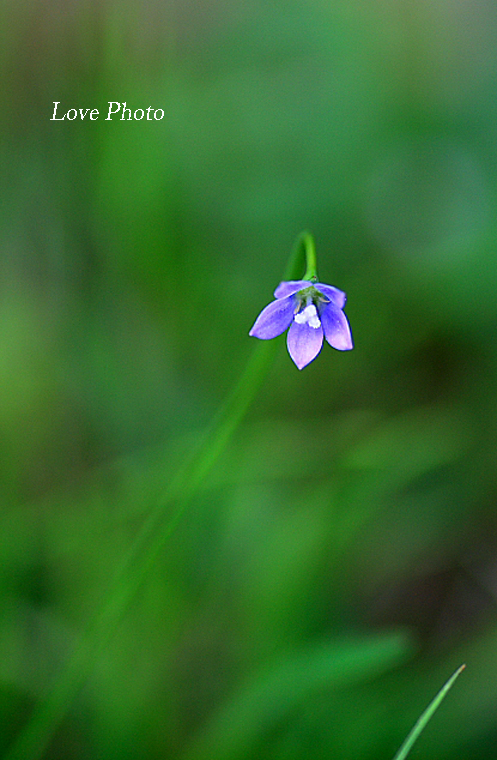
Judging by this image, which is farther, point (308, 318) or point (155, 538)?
point (155, 538)

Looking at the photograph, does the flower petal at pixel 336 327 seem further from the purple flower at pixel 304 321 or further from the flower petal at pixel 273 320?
the flower petal at pixel 273 320

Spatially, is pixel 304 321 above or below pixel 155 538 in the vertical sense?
above

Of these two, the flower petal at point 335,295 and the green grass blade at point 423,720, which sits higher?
the flower petal at point 335,295

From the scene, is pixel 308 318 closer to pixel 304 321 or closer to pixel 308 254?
pixel 304 321

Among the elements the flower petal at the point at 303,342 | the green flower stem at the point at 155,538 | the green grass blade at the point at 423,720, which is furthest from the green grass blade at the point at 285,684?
the flower petal at the point at 303,342


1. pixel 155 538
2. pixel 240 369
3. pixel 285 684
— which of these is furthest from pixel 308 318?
pixel 240 369

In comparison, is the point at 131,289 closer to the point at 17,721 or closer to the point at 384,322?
the point at 384,322
